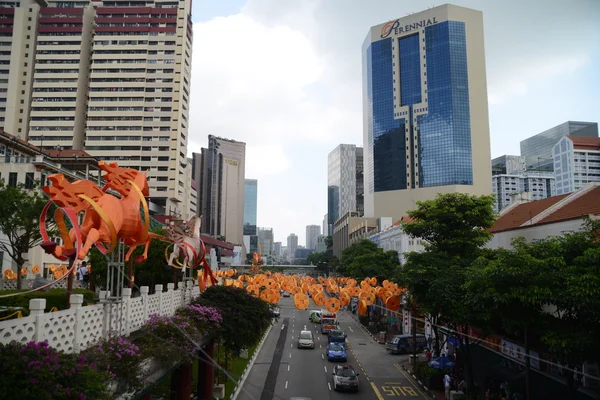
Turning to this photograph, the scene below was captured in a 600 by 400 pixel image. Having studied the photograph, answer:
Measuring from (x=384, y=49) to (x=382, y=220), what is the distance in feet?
183

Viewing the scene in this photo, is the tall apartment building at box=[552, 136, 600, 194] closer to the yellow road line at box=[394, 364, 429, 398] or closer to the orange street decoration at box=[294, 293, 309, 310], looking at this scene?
the yellow road line at box=[394, 364, 429, 398]

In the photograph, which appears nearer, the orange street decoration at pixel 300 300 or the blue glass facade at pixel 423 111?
the orange street decoration at pixel 300 300

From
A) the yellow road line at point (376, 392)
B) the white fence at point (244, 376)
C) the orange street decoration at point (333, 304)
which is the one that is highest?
the orange street decoration at point (333, 304)

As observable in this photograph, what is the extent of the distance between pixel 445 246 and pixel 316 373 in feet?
32.9

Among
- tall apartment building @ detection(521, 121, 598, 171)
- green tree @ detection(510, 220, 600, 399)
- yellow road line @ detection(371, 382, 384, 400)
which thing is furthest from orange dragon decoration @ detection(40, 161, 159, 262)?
tall apartment building @ detection(521, 121, 598, 171)

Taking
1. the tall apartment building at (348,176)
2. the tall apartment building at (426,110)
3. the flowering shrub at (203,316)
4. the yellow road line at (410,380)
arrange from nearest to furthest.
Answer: the flowering shrub at (203,316)
the yellow road line at (410,380)
the tall apartment building at (426,110)
the tall apartment building at (348,176)

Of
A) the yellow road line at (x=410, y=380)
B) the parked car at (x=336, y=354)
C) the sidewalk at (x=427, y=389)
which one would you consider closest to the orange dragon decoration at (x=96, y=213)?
the sidewalk at (x=427, y=389)

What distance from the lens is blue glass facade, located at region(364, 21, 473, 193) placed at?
10300 cm

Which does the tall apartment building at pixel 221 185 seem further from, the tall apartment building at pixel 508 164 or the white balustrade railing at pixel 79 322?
the white balustrade railing at pixel 79 322

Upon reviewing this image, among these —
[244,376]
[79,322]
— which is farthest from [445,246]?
[79,322]

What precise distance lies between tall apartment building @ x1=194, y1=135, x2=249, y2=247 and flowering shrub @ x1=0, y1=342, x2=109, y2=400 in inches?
5641

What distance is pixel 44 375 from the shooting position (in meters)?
5.16

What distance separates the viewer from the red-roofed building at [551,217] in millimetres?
20609

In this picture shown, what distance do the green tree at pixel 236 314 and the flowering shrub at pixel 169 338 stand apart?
2.83 m
